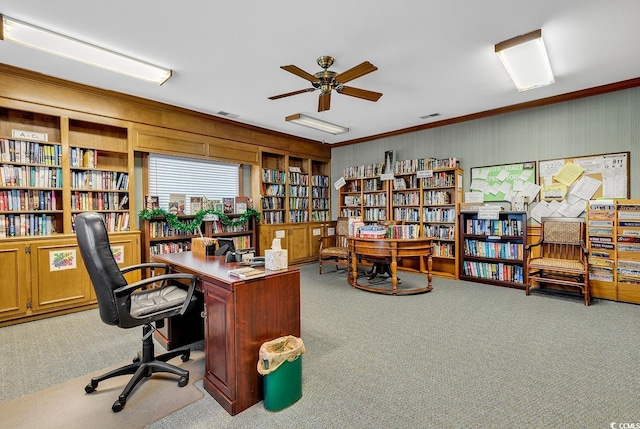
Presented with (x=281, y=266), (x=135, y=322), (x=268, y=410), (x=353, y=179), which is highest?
(x=353, y=179)

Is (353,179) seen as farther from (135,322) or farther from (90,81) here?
(135,322)

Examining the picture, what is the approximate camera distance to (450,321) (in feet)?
10.6

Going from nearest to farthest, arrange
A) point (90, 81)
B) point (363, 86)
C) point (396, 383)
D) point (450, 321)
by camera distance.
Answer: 1. point (396, 383)
2. point (450, 321)
3. point (90, 81)
4. point (363, 86)

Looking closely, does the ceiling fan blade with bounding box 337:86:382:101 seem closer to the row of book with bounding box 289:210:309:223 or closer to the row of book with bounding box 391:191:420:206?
the row of book with bounding box 391:191:420:206

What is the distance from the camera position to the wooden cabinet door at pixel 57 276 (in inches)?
132

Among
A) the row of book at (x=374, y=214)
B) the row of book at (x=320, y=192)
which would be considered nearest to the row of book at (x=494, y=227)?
the row of book at (x=374, y=214)

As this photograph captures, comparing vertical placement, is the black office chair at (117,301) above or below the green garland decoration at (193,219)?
below

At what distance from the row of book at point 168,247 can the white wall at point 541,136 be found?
427cm

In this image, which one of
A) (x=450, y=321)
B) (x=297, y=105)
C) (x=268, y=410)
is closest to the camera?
(x=268, y=410)

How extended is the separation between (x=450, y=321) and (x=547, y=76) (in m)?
2.94

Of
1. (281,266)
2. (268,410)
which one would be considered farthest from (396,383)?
(281,266)

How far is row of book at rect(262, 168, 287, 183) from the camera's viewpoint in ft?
19.4

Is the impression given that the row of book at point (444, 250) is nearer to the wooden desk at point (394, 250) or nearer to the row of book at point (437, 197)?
the row of book at point (437, 197)

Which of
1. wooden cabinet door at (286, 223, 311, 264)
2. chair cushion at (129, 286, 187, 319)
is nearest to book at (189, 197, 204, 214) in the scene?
wooden cabinet door at (286, 223, 311, 264)
